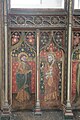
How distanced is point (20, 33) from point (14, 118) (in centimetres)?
110

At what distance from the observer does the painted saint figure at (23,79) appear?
4770mm

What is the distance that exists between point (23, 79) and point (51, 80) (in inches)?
14.8

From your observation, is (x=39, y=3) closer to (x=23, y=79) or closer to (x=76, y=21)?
(x=76, y=21)

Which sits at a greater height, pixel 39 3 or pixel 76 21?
pixel 39 3

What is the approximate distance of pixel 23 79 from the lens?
4793 millimetres

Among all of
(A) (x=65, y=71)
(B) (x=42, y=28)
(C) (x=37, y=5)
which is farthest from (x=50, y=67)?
(C) (x=37, y=5)

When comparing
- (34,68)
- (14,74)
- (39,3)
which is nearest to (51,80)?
(34,68)

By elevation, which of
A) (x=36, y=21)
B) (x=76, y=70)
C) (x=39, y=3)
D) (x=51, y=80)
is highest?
(x=39, y=3)

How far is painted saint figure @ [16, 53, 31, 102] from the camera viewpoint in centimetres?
477

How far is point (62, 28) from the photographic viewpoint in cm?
470

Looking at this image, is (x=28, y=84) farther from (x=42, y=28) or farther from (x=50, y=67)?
(x=42, y=28)

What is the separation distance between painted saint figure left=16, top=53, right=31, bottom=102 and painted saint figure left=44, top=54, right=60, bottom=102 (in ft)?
0.79

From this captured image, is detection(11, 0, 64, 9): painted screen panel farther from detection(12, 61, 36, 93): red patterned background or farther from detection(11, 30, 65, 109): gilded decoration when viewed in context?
detection(12, 61, 36, 93): red patterned background

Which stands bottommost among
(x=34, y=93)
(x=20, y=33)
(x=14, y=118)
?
(x=14, y=118)
